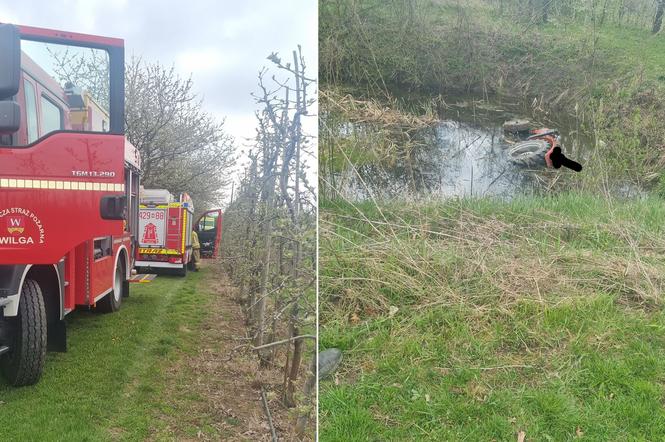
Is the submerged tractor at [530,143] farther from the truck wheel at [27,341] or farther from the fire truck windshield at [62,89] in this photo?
the truck wheel at [27,341]

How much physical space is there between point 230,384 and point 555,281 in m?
1.83

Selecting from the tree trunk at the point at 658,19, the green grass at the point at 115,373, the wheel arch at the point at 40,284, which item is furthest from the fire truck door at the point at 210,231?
the tree trunk at the point at 658,19

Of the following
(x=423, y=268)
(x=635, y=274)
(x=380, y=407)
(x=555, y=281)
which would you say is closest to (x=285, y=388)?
(x=380, y=407)

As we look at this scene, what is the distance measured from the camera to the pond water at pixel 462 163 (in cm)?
285

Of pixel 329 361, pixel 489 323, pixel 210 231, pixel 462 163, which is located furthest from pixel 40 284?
pixel 462 163

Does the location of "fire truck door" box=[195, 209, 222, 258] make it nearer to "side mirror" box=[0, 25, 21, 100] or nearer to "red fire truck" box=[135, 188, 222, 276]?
"red fire truck" box=[135, 188, 222, 276]

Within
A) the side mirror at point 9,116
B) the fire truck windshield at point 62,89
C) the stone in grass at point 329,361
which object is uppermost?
the fire truck windshield at point 62,89

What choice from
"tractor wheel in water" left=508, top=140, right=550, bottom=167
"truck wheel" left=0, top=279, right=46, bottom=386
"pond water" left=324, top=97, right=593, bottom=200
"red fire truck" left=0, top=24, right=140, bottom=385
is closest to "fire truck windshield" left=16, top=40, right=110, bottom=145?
"red fire truck" left=0, top=24, right=140, bottom=385

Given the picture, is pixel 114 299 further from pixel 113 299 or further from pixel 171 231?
pixel 171 231

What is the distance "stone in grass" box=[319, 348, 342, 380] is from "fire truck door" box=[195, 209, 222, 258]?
26.8 inches

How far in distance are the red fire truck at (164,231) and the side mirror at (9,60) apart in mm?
470

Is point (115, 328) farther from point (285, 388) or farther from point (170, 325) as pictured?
point (285, 388)

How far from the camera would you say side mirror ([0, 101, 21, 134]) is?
1204mm

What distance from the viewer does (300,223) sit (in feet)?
4.62
